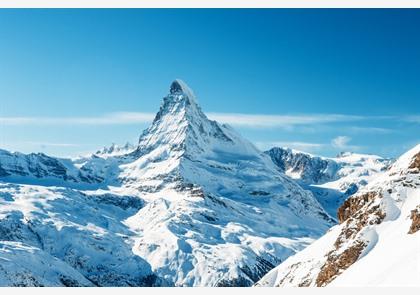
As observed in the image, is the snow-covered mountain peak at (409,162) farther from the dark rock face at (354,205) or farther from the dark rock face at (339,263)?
the dark rock face at (339,263)

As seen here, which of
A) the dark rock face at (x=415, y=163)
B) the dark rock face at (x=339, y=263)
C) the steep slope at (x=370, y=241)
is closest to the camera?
the steep slope at (x=370, y=241)

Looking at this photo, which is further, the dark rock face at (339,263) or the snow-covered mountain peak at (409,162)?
the snow-covered mountain peak at (409,162)

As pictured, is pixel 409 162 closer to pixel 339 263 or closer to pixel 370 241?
pixel 370 241

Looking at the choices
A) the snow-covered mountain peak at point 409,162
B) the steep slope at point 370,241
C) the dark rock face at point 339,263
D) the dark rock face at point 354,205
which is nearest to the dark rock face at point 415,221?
the steep slope at point 370,241

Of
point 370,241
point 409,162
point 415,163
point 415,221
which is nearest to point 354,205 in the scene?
point 409,162

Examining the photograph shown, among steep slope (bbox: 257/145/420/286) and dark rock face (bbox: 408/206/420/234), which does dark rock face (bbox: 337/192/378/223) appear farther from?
dark rock face (bbox: 408/206/420/234)

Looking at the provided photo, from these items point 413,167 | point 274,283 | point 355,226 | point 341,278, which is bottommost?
point 274,283

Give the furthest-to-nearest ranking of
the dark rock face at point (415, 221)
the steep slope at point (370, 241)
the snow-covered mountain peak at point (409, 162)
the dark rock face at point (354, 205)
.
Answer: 1. the snow-covered mountain peak at point (409, 162)
2. the dark rock face at point (354, 205)
3. the dark rock face at point (415, 221)
4. the steep slope at point (370, 241)
